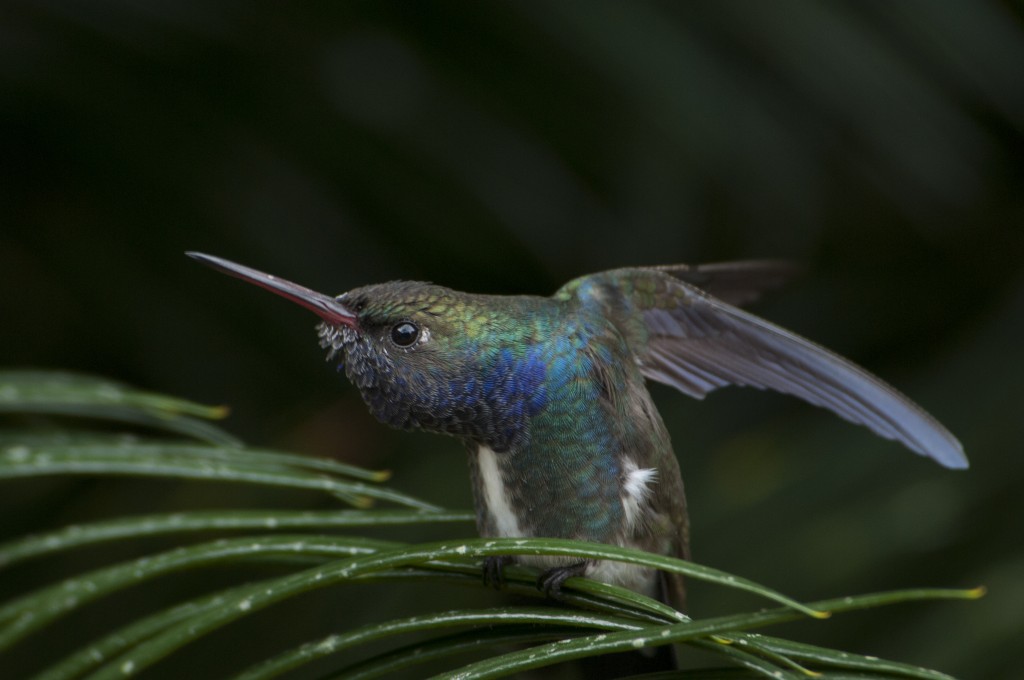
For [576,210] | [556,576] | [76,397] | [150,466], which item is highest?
[576,210]

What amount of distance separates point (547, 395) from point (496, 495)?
15cm

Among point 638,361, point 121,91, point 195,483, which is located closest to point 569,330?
point 638,361

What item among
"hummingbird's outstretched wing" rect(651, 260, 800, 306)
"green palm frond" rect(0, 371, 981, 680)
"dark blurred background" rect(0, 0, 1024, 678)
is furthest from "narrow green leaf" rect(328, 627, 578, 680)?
"dark blurred background" rect(0, 0, 1024, 678)

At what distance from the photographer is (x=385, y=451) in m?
2.90

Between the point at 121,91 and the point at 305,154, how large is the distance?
0.47 m

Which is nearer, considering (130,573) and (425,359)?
(130,573)

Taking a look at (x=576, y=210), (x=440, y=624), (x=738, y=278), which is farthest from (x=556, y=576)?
(x=576, y=210)

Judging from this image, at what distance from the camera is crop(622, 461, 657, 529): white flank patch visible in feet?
4.58

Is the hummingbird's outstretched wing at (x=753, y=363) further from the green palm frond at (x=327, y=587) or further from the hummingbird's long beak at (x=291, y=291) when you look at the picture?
the hummingbird's long beak at (x=291, y=291)

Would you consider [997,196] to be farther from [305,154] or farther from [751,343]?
[305,154]

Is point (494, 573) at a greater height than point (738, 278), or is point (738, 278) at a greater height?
point (738, 278)

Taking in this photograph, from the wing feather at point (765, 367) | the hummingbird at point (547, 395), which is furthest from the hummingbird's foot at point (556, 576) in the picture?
the wing feather at point (765, 367)

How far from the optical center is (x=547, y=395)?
134cm

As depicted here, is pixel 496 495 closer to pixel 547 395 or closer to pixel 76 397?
pixel 547 395
